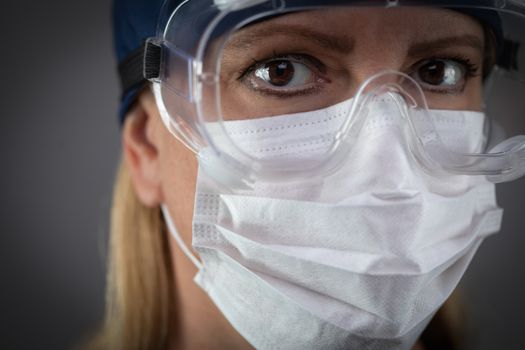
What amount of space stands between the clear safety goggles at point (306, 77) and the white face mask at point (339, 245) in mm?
24

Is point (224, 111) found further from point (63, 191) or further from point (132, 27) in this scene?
point (63, 191)

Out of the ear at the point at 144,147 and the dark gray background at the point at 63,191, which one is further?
the dark gray background at the point at 63,191

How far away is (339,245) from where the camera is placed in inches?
41.1

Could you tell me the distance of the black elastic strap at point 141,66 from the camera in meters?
1.17

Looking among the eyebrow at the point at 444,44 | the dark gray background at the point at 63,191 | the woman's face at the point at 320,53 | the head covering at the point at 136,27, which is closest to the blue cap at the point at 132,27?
the head covering at the point at 136,27

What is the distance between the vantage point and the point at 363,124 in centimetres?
107

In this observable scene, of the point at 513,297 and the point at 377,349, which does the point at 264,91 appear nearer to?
the point at 377,349

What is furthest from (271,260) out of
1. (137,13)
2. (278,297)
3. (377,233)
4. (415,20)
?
(137,13)

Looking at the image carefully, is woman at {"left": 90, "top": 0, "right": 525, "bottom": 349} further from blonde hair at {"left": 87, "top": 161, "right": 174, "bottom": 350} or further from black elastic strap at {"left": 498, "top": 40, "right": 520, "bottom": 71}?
blonde hair at {"left": 87, "top": 161, "right": 174, "bottom": 350}

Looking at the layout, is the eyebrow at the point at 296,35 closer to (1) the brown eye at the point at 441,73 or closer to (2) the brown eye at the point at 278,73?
(2) the brown eye at the point at 278,73

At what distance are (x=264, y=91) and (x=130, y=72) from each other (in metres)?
0.43

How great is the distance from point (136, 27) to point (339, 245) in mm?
759

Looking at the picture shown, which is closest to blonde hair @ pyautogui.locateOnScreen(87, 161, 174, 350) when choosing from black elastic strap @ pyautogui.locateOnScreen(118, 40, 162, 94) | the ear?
the ear

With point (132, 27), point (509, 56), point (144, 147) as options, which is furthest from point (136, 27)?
point (509, 56)
